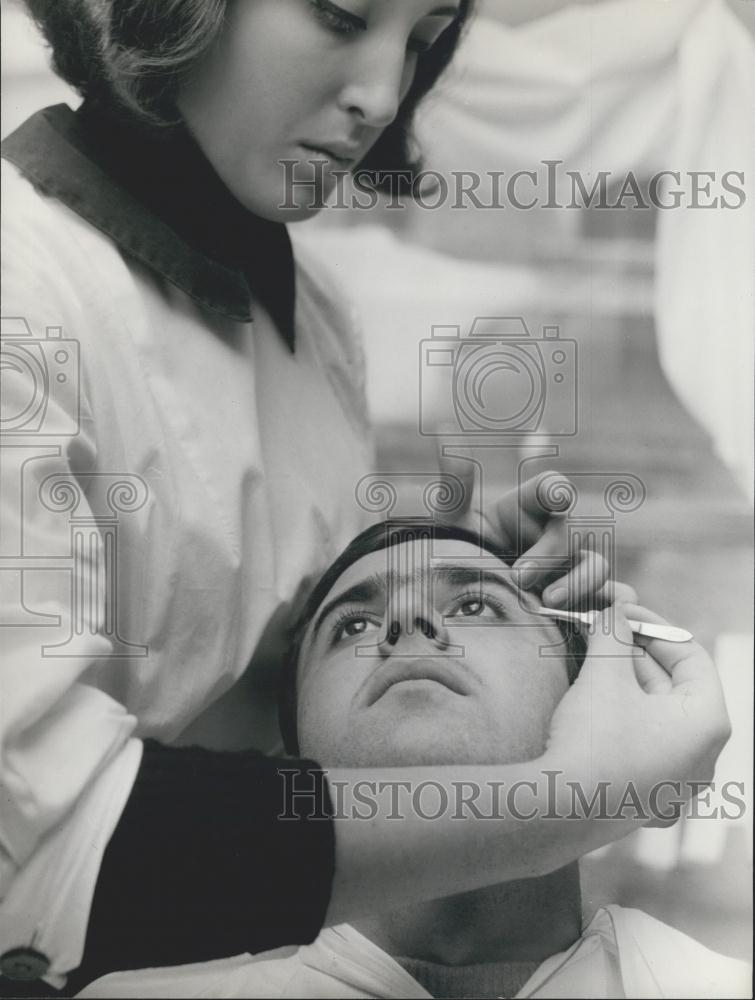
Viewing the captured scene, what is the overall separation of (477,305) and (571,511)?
0.75ft

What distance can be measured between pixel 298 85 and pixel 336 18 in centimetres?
7

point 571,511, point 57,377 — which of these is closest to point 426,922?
point 571,511

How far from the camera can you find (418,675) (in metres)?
1.02

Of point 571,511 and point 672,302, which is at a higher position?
point 672,302

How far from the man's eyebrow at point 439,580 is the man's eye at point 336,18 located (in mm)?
501

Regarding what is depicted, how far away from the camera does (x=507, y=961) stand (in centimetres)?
101

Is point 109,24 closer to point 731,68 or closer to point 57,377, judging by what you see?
point 57,377
